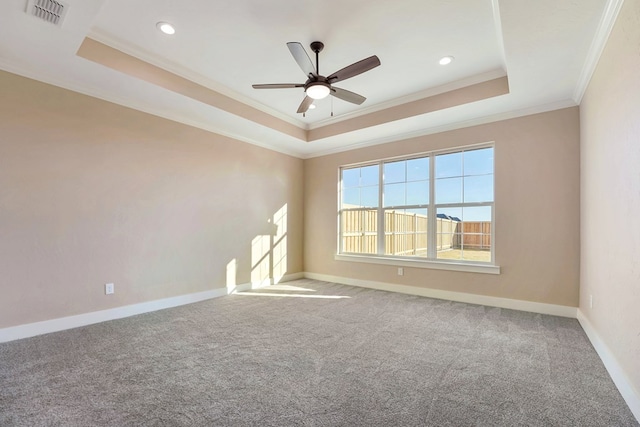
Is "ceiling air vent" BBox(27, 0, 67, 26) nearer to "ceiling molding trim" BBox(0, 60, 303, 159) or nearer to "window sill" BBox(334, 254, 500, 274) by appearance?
"ceiling molding trim" BBox(0, 60, 303, 159)

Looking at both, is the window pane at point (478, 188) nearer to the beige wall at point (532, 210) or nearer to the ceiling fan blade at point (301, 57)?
Answer: the beige wall at point (532, 210)

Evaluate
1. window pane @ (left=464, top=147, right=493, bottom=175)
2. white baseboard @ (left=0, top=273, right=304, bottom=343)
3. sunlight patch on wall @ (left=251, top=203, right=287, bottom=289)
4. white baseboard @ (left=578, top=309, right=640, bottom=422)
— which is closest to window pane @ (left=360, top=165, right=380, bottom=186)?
window pane @ (left=464, top=147, right=493, bottom=175)

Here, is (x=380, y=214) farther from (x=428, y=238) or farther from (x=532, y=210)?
(x=532, y=210)

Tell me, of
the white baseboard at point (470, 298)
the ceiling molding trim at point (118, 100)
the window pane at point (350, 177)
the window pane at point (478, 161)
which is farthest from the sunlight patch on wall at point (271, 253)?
the window pane at point (478, 161)

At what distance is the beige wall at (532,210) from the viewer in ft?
11.4

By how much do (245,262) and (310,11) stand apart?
149 inches

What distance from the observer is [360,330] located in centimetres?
305

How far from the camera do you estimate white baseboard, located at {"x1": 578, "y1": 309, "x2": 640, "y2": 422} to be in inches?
66.8

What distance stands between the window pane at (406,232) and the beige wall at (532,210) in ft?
1.38

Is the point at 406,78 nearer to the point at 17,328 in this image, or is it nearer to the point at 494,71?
the point at 494,71

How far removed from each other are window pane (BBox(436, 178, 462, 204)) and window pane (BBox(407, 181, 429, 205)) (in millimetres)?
177

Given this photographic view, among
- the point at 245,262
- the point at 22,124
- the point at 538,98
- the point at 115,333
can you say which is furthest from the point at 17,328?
the point at 538,98

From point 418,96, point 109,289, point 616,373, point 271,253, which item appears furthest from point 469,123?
point 109,289

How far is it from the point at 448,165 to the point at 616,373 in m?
3.12
